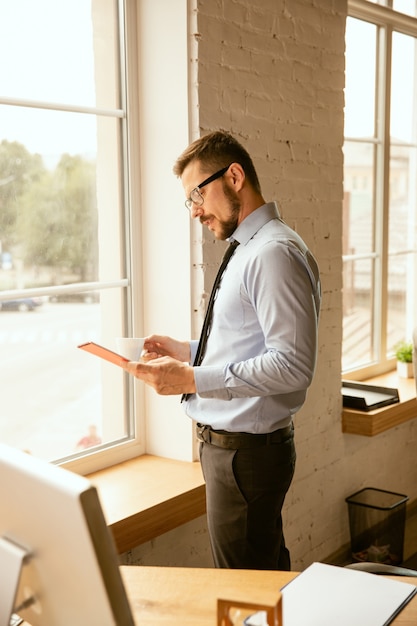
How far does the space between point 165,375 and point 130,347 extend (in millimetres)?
219

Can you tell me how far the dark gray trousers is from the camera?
220cm

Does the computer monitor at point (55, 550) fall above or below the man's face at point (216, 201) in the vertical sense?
below

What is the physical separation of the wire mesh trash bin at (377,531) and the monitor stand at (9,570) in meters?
2.65

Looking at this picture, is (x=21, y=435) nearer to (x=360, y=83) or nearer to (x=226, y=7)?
(x=226, y=7)

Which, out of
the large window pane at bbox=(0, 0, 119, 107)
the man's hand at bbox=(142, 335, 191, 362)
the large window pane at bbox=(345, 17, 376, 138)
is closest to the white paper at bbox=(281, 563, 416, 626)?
the man's hand at bbox=(142, 335, 191, 362)

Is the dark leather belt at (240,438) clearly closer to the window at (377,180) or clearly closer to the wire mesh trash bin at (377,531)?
the wire mesh trash bin at (377,531)

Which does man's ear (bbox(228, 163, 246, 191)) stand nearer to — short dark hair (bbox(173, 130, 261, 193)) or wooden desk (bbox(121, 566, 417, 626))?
short dark hair (bbox(173, 130, 261, 193))

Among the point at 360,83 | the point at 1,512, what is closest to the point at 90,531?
the point at 1,512

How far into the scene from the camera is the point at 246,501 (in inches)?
86.3

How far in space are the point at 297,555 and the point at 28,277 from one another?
175 centimetres

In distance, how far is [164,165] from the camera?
2.71 m

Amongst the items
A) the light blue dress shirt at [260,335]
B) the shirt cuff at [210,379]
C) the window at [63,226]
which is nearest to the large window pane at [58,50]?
the window at [63,226]

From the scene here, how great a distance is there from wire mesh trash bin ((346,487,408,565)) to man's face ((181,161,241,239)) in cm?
182

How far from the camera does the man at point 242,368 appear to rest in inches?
80.6
